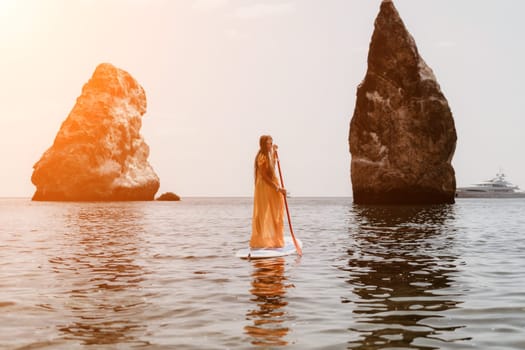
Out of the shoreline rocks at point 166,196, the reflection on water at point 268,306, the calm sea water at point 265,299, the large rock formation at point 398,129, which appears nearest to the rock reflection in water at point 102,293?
the calm sea water at point 265,299

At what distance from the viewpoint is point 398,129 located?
234 ft

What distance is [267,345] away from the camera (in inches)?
248

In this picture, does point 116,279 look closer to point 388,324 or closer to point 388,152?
point 388,324

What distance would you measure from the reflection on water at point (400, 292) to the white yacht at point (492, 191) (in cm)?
12316

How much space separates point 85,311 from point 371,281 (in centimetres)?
520

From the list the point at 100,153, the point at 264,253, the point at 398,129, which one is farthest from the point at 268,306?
the point at 100,153

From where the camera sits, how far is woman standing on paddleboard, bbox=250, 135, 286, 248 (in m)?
15.0

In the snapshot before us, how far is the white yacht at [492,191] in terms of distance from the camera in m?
135

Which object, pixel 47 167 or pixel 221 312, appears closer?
pixel 221 312

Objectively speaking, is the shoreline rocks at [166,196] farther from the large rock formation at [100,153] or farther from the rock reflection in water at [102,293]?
the rock reflection in water at [102,293]

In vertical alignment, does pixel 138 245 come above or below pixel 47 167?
below

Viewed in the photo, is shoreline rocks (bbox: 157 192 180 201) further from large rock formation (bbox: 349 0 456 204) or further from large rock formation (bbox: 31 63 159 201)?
large rock formation (bbox: 349 0 456 204)

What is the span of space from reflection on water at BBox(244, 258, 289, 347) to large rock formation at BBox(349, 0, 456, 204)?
2281 inches

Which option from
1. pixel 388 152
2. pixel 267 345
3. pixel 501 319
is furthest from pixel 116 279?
pixel 388 152
